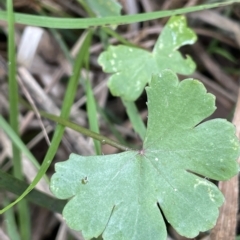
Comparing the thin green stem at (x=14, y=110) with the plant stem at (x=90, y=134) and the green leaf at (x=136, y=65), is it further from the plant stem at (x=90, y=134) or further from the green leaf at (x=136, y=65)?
the green leaf at (x=136, y=65)

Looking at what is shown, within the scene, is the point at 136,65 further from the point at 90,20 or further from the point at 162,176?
the point at 162,176

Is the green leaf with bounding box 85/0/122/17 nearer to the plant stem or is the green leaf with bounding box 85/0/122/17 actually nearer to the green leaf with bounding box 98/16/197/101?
the green leaf with bounding box 98/16/197/101

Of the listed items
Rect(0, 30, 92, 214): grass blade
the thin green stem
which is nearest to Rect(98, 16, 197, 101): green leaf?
Rect(0, 30, 92, 214): grass blade

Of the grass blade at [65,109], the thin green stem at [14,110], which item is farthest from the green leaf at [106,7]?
the thin green stem at [14,110]

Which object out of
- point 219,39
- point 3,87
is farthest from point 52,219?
point 219,39

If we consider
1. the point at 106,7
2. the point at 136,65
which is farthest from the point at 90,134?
the point at 106,7
